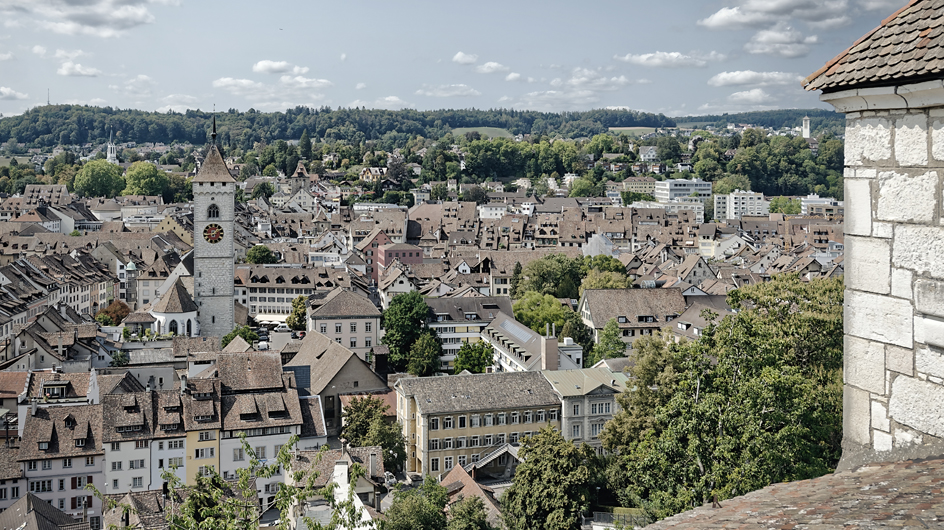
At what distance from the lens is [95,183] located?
15400 cm

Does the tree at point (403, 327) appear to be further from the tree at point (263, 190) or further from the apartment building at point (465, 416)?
the tree at point (263, 190)

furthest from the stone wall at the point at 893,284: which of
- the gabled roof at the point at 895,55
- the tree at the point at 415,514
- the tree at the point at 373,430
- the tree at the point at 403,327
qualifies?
the tree at the point at 403,327

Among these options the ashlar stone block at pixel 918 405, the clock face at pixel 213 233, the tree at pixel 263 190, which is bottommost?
the clock face at pixel 213 233

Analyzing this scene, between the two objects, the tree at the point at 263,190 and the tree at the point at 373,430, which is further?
the tree at the point at 263,190

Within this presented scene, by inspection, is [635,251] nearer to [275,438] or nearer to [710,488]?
[275,438]

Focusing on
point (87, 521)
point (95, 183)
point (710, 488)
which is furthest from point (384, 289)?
point (95, 183)

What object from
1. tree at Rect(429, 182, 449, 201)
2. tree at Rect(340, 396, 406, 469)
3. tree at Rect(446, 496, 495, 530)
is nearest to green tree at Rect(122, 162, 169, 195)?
tree at Rect(429, 182, 449, 201)

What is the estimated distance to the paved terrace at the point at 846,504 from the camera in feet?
14.9

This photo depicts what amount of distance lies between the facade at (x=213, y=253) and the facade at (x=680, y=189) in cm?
11140

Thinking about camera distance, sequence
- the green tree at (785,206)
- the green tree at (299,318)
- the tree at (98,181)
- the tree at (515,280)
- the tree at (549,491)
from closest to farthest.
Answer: the tree at (549,491)
the green tree at (299,318)
the tree at (515,280)
the green tree at (785,206)
the tree at (98,181)

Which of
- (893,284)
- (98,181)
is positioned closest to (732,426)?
(893,284)

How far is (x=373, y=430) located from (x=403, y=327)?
17804 mm

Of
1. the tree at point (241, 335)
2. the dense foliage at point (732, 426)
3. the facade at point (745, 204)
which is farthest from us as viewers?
the facade at point (745, 204)

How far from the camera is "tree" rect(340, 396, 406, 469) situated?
3706 centimetres
